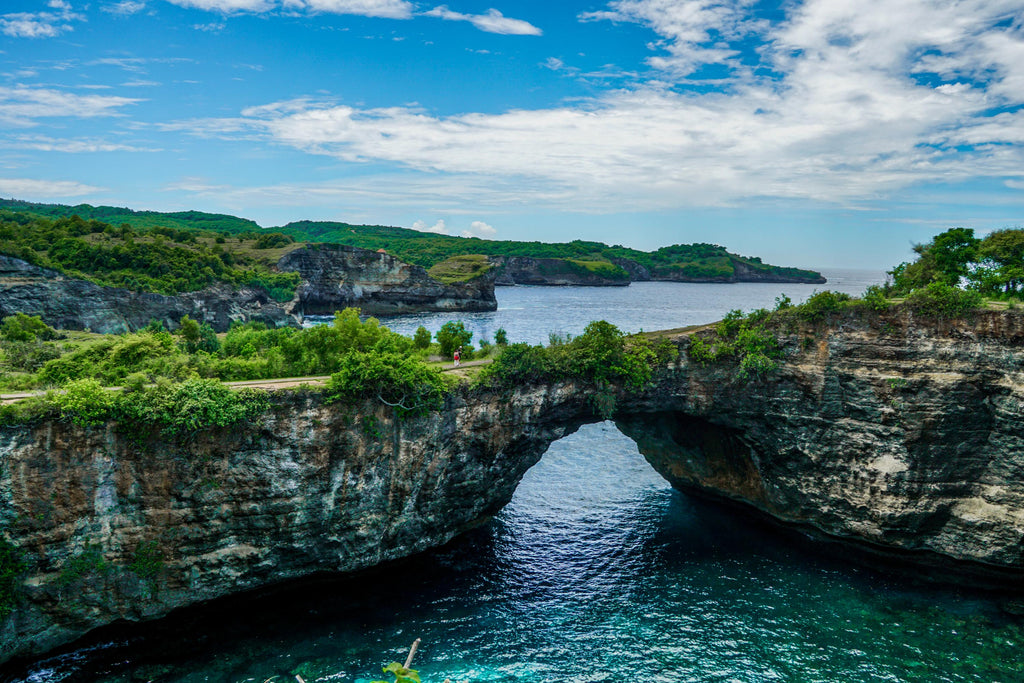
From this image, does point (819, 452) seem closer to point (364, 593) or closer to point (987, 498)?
point (987, 498)

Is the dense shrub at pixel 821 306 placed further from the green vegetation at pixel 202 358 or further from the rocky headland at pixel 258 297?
the rocky headland at pixel 258 297

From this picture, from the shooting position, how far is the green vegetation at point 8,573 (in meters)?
21.2

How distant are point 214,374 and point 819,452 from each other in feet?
103

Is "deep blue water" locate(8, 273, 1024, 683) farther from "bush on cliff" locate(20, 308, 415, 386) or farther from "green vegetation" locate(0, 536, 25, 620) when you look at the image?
"bush on cliff" locate(20, 308, 415, 386)

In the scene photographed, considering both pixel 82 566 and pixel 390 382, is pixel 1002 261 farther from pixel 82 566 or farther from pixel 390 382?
pixel 82 566

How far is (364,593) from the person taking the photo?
28.3 metres

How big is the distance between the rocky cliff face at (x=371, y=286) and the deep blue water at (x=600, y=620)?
9462 centimetres

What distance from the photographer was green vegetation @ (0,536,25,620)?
836 inches

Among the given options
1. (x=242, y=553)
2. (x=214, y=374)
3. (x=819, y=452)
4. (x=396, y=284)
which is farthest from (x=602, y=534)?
(x=396, y=284)

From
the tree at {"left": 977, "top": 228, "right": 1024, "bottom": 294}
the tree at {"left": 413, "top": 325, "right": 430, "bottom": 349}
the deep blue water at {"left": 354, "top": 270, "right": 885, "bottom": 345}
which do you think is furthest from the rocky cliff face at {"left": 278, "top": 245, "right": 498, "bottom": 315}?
the tree at {"left": 977, "top": 228, "right": 1024, "bottom": 294}

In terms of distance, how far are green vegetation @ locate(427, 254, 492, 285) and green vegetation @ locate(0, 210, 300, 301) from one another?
42493 millimetres

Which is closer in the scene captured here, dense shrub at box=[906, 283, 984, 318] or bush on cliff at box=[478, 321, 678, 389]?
dense shrub at box=[906, 283, 984, 318]

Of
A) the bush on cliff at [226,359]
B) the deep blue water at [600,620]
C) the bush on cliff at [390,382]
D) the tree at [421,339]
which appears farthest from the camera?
the tree at [421,339]

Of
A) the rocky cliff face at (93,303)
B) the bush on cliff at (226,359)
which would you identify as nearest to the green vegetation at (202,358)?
the bush on cliff at (226,359)
